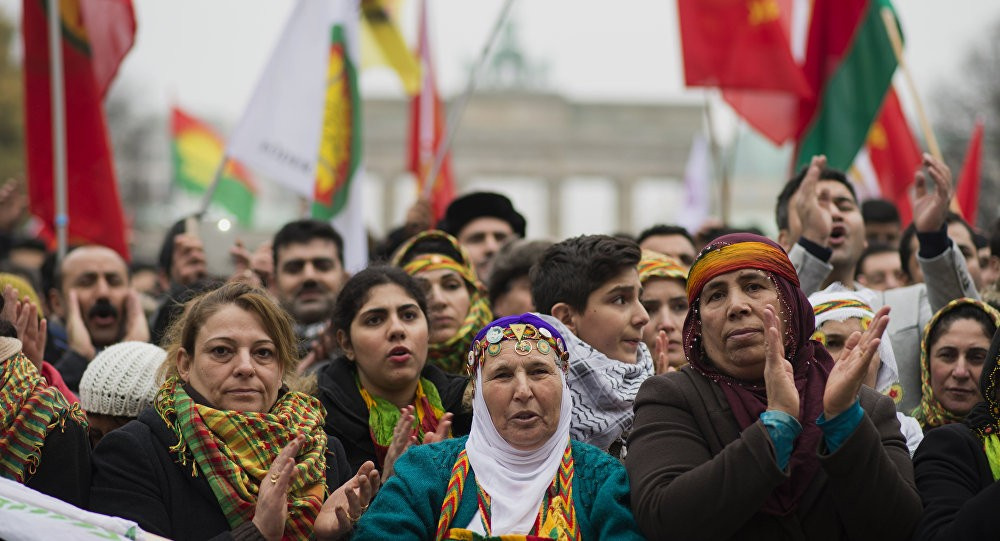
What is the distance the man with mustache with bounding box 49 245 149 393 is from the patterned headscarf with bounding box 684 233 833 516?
3698 mm

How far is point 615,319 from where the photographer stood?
200 inches

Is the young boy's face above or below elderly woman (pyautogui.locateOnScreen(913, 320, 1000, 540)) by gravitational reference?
above

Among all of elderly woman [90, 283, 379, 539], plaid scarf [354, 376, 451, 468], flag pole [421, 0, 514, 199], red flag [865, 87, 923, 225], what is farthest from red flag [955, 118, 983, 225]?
elderly woman [90, 283, 379, 539]

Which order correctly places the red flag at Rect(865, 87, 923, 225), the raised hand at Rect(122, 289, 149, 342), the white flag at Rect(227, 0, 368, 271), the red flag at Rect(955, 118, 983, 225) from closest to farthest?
the raised hand at Rect(122, 289, 149, 342) < the white flag at Rect(227, 0, 368, 271) < the red flag at Rect(955, 118, 983, 225) < the red flag at Rect(865, 87, 923, 225)

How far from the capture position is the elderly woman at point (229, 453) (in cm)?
414

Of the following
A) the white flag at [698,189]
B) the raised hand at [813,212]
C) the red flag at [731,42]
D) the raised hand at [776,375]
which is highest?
the red flag at [731,42]

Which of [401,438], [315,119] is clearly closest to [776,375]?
[401,438]

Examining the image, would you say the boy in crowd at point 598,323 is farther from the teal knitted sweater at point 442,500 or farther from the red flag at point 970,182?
the red flag at point 970,182

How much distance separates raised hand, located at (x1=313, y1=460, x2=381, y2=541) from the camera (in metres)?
4.15

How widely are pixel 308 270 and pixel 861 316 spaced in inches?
126

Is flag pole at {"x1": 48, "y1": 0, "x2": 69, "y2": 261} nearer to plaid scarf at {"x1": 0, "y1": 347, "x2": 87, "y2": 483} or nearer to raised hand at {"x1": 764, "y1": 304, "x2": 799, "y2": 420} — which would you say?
plaid scarf at {"x1": 0, "y1": 347, "x2": 87, "y2": 483}

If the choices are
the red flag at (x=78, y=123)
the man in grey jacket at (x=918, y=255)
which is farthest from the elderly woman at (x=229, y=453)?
the red flag at (x=78, y=123)

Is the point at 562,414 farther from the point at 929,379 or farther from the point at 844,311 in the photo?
the point at 929,379

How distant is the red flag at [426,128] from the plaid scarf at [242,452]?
7581 millimetres
